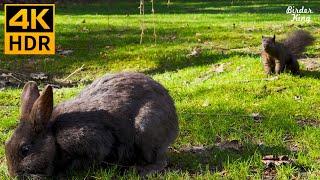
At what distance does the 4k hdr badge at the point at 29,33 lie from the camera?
1394 cm

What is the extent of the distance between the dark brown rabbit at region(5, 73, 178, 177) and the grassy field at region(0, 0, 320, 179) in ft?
0.69

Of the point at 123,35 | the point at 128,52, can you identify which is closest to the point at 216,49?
the point at 128,52

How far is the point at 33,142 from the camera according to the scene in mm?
5109

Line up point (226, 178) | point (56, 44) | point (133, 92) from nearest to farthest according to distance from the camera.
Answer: point (226, 178), point (133, 92), point (56, 44)

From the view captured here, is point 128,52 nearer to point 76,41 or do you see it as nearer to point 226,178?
point 76,41

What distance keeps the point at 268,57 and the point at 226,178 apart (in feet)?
18.1

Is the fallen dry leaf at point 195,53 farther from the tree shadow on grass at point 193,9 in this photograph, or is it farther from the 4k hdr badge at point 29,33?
the tree shadow on grass at point 193,9

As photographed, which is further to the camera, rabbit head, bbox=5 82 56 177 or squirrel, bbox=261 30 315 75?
squirrel, bbox=261 30 315 75

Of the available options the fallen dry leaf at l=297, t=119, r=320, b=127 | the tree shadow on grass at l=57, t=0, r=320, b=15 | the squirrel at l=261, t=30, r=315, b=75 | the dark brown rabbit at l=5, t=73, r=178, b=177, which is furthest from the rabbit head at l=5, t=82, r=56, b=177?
the tree shadow on grass at l=57, t=0, r=320, b=15

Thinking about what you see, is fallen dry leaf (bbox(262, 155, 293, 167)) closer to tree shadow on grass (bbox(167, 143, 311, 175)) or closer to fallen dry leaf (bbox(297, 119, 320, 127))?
tree shadow on grass (bbox(167, 143, 311, 175))

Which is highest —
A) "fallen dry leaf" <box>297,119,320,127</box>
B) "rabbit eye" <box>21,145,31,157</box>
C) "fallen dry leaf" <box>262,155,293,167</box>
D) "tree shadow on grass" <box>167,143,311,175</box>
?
"rabbit eye" <box>21,145,31,157</box>

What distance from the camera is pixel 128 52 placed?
1459 centimetres

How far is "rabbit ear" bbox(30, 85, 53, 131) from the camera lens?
5.07m

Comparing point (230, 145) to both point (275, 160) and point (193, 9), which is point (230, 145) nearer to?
point (275, 160)
